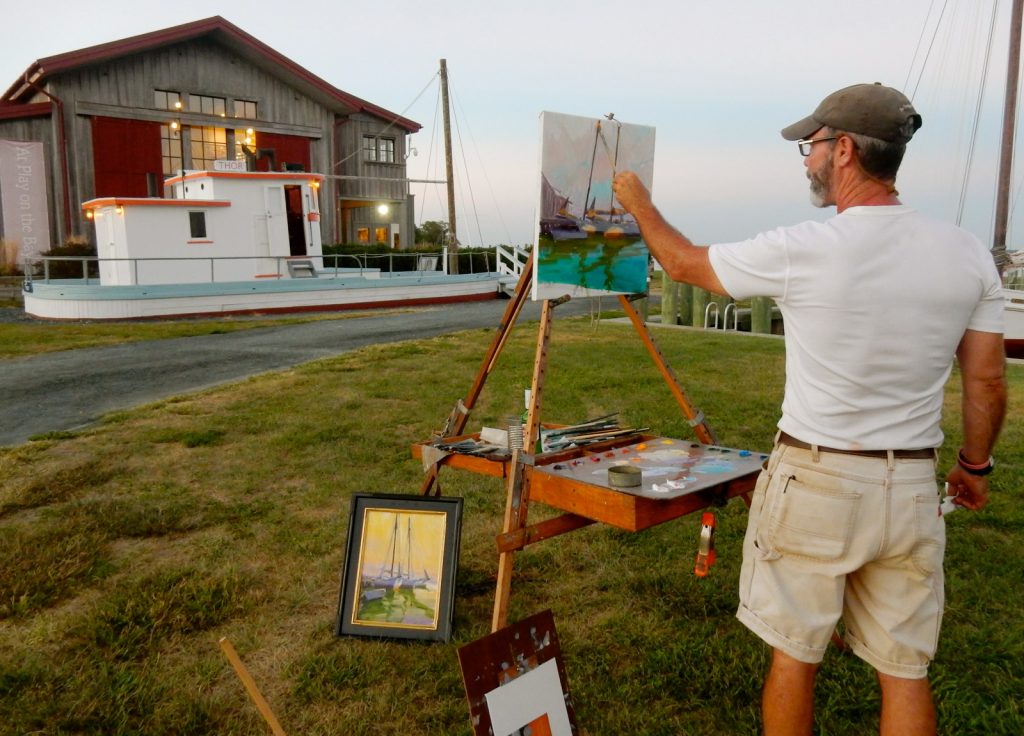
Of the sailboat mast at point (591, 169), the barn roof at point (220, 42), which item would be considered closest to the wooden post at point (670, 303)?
the sailboat mast at point (591, 169)

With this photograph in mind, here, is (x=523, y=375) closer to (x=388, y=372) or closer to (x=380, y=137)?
(x=388, y=372)

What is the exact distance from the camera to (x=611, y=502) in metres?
2.96

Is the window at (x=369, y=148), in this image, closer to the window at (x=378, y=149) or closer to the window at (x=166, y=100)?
the window at (x=378, y=149)

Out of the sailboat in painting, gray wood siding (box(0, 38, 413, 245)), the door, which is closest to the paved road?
the sailboat in painting

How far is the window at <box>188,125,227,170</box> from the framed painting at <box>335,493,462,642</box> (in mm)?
26181

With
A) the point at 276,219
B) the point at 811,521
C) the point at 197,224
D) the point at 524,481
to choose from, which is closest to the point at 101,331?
the point at 197,224

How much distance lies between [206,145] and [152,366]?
18753 millimetres

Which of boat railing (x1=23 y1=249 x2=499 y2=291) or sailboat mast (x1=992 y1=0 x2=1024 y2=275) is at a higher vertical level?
sailboat mast (x1=992 y1=0 x2=1024 y2=275)

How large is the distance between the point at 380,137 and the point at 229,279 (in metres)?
13.8

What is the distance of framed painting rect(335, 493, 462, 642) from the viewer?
3.64 meters

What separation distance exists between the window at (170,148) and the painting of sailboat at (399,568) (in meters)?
26.1

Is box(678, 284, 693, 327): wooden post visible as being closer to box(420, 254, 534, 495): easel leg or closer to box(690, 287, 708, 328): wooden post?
box(690, 287, 708, 328): wooden post

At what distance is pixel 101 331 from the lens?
15211mm

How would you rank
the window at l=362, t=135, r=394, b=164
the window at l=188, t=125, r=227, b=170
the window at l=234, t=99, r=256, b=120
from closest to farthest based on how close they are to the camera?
the window at l=188, t=125, r=227, b=170
the window at l=234, t=99, r=256, b=120
the window at l=362, t=135, r=394, b=164
